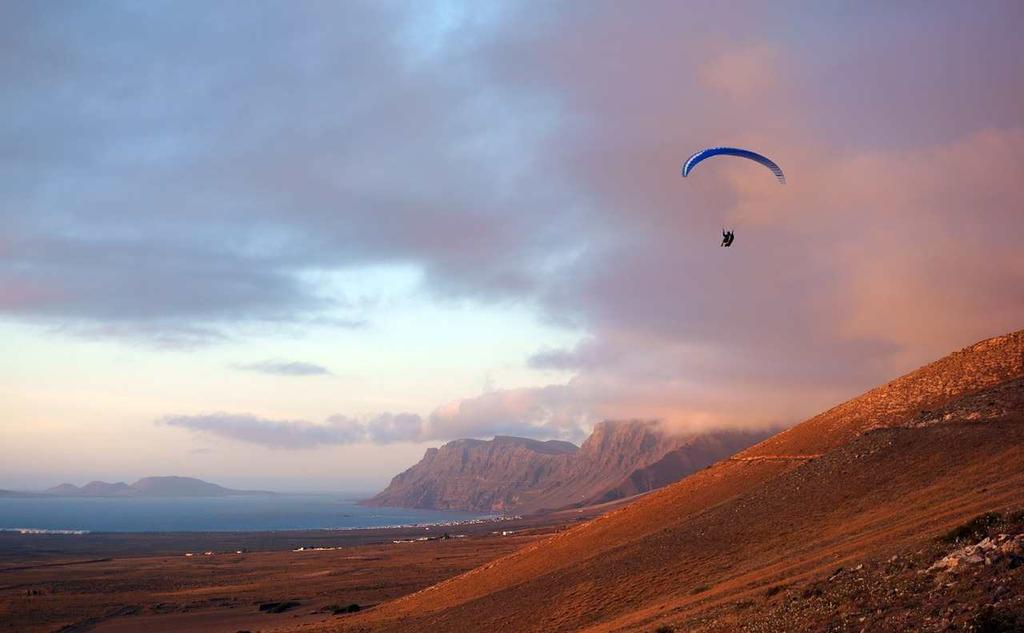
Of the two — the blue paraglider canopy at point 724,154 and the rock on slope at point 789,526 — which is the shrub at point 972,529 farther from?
the blue paraglider canopy at point 724,154

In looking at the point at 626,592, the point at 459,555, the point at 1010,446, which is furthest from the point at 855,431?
the point at 459,555

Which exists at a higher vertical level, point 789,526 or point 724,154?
point 724,154

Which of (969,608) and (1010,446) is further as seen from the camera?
(1010,446)

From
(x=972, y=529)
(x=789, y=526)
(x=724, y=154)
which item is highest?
(x=724, y=154)

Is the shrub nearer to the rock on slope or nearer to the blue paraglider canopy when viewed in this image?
the rock on slope

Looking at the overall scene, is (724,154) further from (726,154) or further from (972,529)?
(972,529)

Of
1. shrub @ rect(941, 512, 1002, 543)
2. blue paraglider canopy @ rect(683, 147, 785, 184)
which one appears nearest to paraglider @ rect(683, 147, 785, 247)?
blue paraglider canopy @ rect(683, 147, 785, 184)

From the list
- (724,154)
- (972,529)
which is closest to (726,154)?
(724,154)

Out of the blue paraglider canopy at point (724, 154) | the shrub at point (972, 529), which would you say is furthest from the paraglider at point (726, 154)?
the shrub at point (972, 529)

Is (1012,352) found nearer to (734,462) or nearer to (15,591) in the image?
(734,462)
